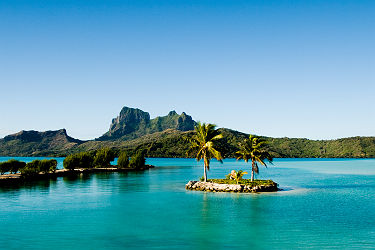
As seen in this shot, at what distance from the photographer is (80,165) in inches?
6245

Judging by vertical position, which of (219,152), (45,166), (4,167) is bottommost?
(45,166)

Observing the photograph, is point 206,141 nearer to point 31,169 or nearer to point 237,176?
point 237,176

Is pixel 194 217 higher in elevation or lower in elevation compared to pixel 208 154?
lower

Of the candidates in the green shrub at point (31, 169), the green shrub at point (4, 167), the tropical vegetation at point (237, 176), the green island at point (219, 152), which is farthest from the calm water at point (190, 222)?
the green shrub at point (4, 167)

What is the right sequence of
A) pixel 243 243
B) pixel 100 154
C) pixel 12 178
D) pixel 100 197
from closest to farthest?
1. pixel 243 243
2. pixel 100 197
3. pixel 12 178
4. pixel 100 154

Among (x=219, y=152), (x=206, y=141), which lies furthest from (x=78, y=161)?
(x=219, y=152)

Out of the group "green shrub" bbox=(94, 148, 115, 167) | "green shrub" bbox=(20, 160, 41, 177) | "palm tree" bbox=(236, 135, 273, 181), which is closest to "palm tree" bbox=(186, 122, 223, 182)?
"palm tree" bbox=(236, 135, 273, 181)

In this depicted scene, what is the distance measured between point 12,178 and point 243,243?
91684mm

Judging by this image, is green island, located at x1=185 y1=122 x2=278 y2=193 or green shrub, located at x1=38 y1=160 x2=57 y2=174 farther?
green shrub, located at x1=38 y1=160 x2=57 y2=174

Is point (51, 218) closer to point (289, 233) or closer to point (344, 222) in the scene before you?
point (289, 233)

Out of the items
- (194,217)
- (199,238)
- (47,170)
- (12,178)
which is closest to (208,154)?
(194,217)

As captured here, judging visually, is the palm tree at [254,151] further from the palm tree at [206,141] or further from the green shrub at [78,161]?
the green shrub at [78,161]

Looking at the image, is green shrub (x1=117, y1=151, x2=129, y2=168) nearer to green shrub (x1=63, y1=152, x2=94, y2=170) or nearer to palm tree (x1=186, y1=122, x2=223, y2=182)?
green shrub (x1=63, y1=152, x2=94, y2=170)

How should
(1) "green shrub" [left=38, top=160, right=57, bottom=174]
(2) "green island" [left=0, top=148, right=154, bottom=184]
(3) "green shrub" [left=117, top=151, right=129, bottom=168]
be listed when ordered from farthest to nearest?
(3) "green shrub" [left=117, top=151, right=129, bottom=168] < (1) "green shrub" [left=38, top=160, right=57, bottom=174] < (2) "green island" [left=0, top=148, right=154, bottom=184]
